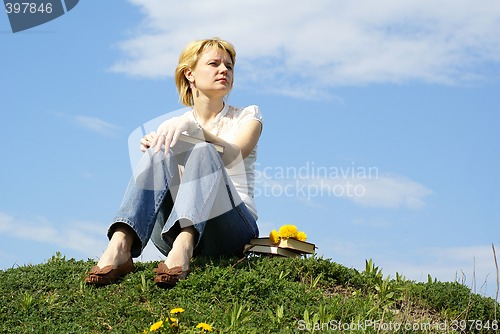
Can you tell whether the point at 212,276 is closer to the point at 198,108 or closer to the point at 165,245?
the point at 165,245

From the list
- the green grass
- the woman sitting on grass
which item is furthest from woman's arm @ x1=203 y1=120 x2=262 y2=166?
the green grass

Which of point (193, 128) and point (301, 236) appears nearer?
point (193, 128)

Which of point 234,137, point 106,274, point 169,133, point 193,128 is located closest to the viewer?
point 169,133

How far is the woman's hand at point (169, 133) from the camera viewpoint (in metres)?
6.21

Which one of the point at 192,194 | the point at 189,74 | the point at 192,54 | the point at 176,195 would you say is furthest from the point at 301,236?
the point at 192,54

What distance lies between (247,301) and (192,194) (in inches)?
42.1

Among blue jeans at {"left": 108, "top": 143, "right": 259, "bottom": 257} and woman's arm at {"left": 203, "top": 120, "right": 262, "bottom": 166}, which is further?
woman's arm at {"left": 203, "top": 120, "right": 262, "bottom": 166}

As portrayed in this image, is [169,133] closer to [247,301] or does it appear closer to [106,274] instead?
[106,274]

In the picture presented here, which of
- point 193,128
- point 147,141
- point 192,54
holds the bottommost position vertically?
point 147,141

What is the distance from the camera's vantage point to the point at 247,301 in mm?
6109

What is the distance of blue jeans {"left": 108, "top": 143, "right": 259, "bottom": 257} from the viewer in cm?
619

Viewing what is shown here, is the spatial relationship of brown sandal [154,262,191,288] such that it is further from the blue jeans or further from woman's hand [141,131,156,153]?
woman's hand [141,131,156,153]

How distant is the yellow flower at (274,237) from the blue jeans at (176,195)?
2.56 feet

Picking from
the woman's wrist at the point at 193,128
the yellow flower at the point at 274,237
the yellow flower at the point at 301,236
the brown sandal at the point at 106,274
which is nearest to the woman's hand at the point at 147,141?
the woman's wrist at the point at 193,128
